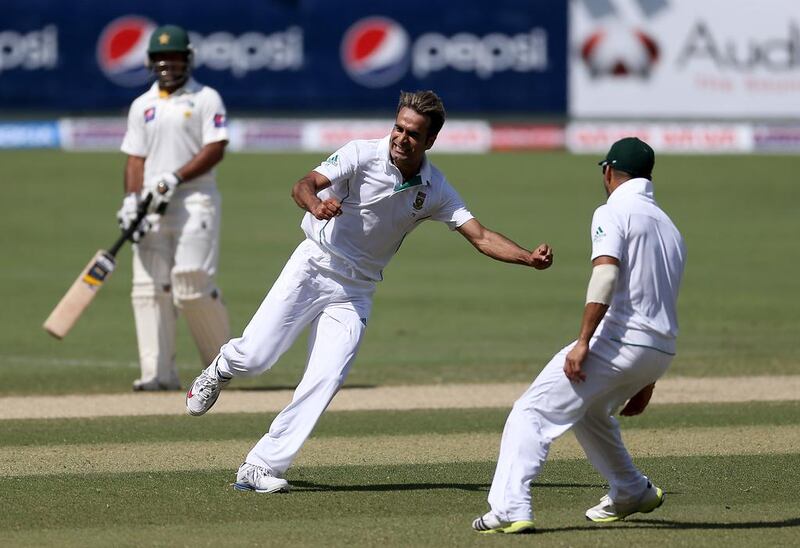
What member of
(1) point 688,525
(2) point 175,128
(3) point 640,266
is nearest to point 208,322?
(2) point 175,128

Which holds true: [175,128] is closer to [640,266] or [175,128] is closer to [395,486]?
[395,486]

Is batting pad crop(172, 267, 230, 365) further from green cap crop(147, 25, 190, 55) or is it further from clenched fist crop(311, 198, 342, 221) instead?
clenched fist crop(311, 198, 342, 221)

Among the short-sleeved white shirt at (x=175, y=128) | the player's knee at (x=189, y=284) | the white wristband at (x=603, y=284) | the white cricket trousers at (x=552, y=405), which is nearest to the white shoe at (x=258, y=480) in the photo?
the white cricket trousers at (x=552, y=405)

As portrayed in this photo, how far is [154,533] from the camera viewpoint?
6.30 meters

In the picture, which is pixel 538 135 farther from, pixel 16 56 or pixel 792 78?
pixel 16 56

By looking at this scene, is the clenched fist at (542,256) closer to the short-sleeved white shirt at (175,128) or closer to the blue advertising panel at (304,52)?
the short-sleeved white shirt at (175,128)

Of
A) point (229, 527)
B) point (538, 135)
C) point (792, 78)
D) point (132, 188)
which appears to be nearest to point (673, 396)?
point (132, 188)

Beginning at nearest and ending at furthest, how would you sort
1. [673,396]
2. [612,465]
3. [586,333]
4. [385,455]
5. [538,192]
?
[586,333] < [612,465] < [385,455] < [673,396] < [538,192]

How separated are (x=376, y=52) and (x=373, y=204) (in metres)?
27.9

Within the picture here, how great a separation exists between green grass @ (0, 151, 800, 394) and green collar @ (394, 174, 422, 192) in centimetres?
435

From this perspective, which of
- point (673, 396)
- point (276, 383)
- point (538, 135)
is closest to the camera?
point (673, 396)

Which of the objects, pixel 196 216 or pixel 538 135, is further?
pixel 538 135

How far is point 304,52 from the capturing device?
1362 inches

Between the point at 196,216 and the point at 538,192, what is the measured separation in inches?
647
